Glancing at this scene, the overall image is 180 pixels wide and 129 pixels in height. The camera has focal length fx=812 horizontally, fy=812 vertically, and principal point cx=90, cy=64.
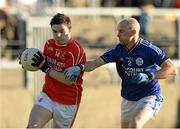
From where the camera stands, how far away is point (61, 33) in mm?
10633

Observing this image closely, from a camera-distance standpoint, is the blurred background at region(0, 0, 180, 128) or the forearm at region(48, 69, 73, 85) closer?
the forearm at region(48, 69, 73, 85)

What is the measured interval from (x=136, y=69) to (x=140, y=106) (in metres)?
0.51

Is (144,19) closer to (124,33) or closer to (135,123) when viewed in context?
(124,33)

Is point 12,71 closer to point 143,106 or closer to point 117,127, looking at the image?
point 117,127

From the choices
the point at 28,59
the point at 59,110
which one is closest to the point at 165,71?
the point at 59,110

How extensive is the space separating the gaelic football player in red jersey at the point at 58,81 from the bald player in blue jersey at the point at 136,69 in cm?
23

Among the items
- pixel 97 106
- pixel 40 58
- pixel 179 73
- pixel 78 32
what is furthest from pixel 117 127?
pixel 40 58

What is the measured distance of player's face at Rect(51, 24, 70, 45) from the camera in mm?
10586

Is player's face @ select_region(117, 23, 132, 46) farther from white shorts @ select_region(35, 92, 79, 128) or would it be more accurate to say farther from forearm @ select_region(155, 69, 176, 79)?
white shorts @ select_region(35, 92, 79, 128)

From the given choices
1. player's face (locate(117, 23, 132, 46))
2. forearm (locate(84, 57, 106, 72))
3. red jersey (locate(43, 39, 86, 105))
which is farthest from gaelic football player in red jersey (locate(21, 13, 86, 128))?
player's face (locate(117, 23, 132, 46))

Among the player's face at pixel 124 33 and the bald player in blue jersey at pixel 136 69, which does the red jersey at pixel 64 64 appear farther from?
the player's face at pixel 124 33

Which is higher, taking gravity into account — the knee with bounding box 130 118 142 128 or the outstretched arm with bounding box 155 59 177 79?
the outstretched arm with bounding box 155 59 177 79


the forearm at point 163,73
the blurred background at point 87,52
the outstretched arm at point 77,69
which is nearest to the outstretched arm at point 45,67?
the outstretched arm at point 77,69

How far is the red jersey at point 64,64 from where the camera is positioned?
10.8 meters
